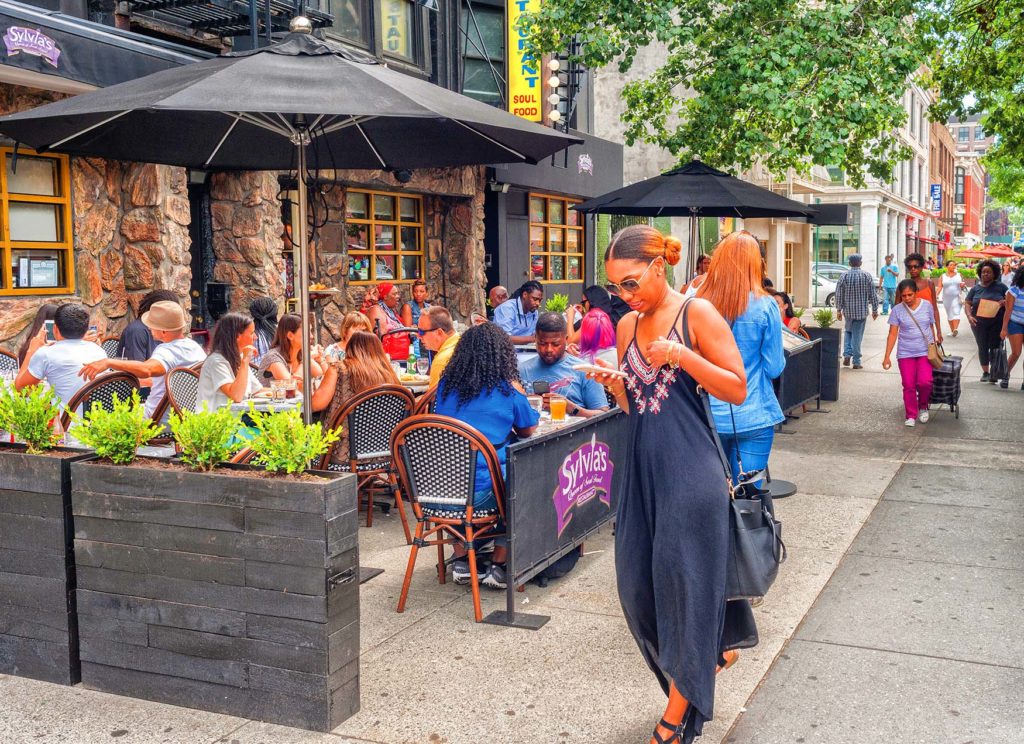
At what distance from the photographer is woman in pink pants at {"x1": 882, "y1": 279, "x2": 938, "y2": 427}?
418 inches

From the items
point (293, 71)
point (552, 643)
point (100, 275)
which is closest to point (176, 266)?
point (100, 275)

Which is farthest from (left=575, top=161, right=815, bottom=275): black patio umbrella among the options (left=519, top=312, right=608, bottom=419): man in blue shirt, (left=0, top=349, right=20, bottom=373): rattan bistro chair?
(left=0, top=349, right=20, bottom=373): rattan bistro chair

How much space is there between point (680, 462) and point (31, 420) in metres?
2.72

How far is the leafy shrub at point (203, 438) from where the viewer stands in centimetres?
398

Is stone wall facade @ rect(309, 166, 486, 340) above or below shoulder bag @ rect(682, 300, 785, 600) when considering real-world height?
above

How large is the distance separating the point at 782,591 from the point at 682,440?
95.0 inches

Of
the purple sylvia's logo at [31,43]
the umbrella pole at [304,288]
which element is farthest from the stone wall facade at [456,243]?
the umbrella pole at [304,288]

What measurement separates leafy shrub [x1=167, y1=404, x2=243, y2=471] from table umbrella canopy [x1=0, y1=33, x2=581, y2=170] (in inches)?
53.8

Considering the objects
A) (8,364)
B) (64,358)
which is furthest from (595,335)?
(8,364)

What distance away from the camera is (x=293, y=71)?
4867 mm

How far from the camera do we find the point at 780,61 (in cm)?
1083

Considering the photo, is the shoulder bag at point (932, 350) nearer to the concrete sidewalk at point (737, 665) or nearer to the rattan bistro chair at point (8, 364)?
the concrete sidewalk at point (737, 665)

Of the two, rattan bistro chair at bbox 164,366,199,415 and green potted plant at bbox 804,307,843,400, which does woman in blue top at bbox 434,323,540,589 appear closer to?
rattan bistro chair at bbox 164,366,199,415

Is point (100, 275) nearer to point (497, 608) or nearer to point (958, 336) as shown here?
point (497, 608)
